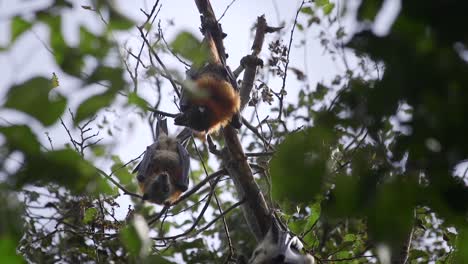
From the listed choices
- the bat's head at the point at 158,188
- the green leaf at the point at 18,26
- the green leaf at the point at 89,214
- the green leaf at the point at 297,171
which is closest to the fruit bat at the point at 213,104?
the bat's head at the point at 158,188

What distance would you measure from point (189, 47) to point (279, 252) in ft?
9.71

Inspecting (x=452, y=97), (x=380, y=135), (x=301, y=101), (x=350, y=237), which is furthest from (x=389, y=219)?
(x=301, y=101)

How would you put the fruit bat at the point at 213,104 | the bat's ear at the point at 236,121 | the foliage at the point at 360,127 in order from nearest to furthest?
the foliage at the point at 360,127 < the bat's ear at the point at 236,121 < the fruit bat at the point at 213,104

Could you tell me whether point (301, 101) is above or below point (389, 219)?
above

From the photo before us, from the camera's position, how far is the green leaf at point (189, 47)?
1265 mm

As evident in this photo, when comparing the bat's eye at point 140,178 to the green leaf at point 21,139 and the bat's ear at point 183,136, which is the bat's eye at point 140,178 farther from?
the green leaf at point 21,139

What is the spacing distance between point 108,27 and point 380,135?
74 centimetres

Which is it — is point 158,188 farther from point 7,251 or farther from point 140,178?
point 7,251

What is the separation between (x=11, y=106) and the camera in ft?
3.46

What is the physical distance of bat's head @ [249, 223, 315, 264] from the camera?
13.0 ft

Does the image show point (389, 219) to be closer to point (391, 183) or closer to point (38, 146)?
point (391, 183)

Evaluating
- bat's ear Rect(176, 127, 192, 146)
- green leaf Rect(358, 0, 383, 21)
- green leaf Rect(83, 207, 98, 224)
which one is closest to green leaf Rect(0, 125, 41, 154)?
green leaf Rect(358, 0, 383, 21)

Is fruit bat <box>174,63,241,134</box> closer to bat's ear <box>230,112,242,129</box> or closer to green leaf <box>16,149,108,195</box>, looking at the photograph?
bat's ear <box>230,112,242,129</box>

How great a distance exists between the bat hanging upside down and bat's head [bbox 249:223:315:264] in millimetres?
3413
